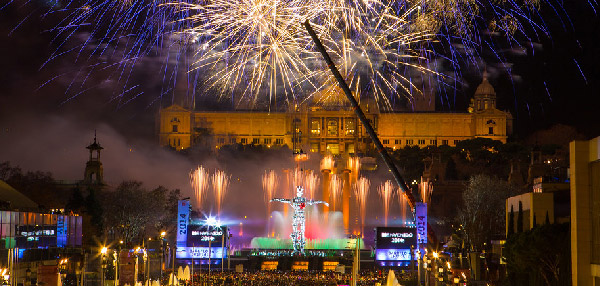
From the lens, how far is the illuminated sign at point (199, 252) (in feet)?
192

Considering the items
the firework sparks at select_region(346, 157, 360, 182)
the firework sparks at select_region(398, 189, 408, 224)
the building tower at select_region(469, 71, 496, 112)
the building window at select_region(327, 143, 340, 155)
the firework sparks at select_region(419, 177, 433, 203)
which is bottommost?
the firework sparks at select_region(398, 189, 408, 224)

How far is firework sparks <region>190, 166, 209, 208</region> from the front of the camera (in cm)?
10188

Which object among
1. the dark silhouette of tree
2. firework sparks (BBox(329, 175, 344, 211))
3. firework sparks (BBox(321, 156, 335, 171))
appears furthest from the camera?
firework sparks (BBox(321, 156, 335, 171))

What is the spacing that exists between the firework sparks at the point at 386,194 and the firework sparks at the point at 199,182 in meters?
21.4

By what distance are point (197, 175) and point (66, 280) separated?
228 feet

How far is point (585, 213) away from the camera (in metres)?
29.0

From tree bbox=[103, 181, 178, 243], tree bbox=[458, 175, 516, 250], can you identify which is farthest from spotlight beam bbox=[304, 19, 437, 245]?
tree bbox=[103, 181, 178, 243]

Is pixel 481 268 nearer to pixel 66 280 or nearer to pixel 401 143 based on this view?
pixel 66 280

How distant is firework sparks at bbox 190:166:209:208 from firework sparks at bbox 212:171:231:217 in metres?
1.22

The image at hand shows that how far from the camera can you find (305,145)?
6324 inches

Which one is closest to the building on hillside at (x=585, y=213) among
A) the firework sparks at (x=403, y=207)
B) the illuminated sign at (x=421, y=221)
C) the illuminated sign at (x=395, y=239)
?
the illuminated sign at (x=421, y=221)

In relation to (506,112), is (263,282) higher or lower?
lower

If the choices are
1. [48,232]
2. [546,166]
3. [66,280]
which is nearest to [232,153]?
[546,166]

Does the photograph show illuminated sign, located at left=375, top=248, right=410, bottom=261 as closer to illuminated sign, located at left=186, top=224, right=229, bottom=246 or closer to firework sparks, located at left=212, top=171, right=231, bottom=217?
illuminated sign, located at left=186, top=224, right=229, bottom=246
